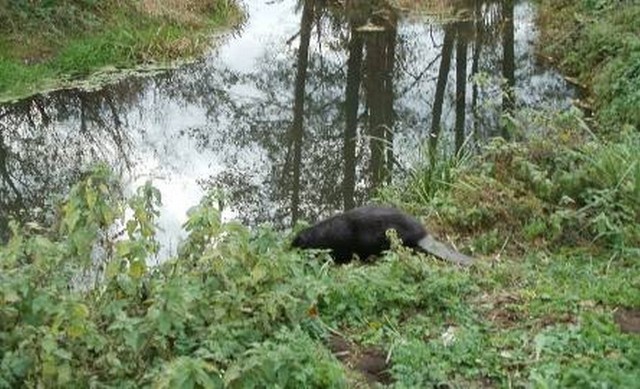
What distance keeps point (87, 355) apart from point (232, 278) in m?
0.79

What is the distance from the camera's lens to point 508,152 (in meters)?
7.16

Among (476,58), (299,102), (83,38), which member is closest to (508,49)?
(476,58)

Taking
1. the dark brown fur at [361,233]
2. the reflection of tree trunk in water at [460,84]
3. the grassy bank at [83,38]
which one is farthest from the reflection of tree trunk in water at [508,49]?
the dark brown fur at [361,233]

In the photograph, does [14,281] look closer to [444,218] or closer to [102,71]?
[444,218]

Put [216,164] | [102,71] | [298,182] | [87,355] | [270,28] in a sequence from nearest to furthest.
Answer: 1. [87,355]
2. [298,182]
3. [216,164]
4. [102,71]
5. [270,28]

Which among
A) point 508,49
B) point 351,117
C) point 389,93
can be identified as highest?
point 508,49

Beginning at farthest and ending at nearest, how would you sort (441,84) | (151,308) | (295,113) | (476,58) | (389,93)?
(476,58) → (389,93) → (295,113) → (441,84) → (151,308)

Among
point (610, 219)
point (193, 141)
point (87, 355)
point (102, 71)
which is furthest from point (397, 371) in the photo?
point (102, 71)

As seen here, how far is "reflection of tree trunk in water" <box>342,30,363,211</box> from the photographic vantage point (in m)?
10.2

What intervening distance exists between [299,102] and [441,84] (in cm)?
199

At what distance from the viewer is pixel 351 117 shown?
41.8 ft

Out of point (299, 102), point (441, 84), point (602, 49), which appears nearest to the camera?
Result: point (602, 49)

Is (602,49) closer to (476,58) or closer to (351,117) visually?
(476,58)

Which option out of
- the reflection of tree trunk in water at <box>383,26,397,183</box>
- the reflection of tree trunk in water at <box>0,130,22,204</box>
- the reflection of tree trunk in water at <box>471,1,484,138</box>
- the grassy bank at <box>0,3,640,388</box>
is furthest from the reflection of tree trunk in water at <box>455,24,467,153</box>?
the grassy bank at <box>0,3,640,388</box>
